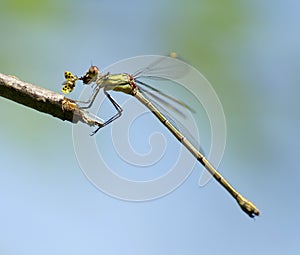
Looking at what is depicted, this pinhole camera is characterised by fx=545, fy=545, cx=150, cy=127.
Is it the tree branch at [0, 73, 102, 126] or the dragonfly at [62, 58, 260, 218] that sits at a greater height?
the dragonfly at [62, 58, 260, 218]

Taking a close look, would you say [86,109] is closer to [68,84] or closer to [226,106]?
[68,84]

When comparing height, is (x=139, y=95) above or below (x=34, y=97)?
above

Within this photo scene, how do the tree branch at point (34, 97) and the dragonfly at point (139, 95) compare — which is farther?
the dragonfly at point (139, 95)

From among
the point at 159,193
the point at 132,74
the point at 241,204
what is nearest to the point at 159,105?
the point at 132,74

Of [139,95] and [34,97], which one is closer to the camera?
[34,97]

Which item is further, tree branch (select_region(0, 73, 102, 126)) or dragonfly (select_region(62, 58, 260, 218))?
dragonfly (select_region(62, 58, 260, 218))
